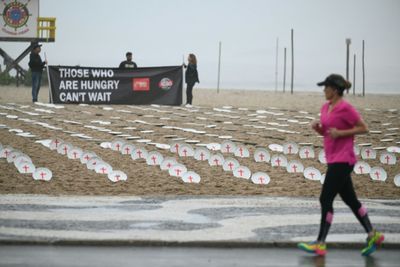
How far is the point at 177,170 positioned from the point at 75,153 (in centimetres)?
295

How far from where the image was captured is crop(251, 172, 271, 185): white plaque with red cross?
16.1 m

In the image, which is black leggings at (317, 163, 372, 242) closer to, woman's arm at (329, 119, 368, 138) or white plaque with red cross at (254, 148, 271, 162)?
woman's arm at (329, 119, 368, 138)

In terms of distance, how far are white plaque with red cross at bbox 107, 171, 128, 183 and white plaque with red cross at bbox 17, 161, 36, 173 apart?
157cm

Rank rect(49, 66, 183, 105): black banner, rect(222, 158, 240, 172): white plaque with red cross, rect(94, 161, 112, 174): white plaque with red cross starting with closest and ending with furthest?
rect(94, 161, 112, 174): white plaque with red cross → rect(222, 158, 240, 172): white plaque with red cross → rect(49, 66, 183, 105): black banner

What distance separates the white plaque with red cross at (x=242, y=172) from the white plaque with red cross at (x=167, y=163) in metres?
1.30

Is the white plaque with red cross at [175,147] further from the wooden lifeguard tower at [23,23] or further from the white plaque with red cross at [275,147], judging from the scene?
the wooden lifeguard tower at [23,23]

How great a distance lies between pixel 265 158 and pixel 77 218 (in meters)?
8.21

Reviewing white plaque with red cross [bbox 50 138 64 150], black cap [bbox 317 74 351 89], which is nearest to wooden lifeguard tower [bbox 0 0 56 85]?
white plaque with red cross [bbox 50 138 64 150]

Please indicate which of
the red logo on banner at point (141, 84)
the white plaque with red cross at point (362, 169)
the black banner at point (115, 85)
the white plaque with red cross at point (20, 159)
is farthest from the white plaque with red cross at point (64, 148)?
the red logo on banner at point (141, 84)

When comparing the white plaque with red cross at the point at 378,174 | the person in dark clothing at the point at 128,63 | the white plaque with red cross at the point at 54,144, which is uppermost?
the person in dark clothing at the point at 128,63

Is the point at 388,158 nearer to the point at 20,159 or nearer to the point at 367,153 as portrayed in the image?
the point at 367,153

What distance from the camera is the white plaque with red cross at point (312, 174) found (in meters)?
16.6

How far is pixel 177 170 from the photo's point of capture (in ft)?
55.0

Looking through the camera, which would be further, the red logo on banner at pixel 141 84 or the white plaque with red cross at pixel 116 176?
the red logo on banner at pixel 141 84
